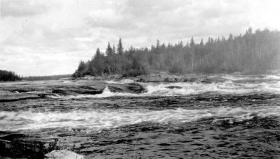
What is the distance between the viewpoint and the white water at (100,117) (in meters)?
12.6

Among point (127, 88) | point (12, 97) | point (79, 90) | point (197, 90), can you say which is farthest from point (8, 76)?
point (12, 97)

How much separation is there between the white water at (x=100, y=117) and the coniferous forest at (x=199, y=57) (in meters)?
95.1

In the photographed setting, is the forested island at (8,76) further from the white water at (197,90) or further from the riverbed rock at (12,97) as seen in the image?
the riverbed rock at (12,97)

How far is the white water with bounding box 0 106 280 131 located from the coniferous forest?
9515 centimetres

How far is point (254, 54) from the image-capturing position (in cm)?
14900

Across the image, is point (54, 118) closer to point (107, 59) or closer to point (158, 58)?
point (107, 59)

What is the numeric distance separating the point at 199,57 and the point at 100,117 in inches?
6085

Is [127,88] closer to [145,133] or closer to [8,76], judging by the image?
[145,133]

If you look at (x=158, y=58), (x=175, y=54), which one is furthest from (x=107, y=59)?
(x=175, y=54)

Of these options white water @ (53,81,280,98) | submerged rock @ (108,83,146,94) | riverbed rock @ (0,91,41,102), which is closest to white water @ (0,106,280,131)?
riverbed rock @ (0,91,41,102)

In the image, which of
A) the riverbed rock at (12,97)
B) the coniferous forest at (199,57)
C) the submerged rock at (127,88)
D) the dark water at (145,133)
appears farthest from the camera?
the coniferous forest at (199,57)

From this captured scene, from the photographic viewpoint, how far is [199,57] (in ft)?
538

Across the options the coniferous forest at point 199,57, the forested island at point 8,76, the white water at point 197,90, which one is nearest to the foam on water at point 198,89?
the white water at point 197,90

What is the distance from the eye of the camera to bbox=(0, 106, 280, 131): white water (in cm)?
1259
